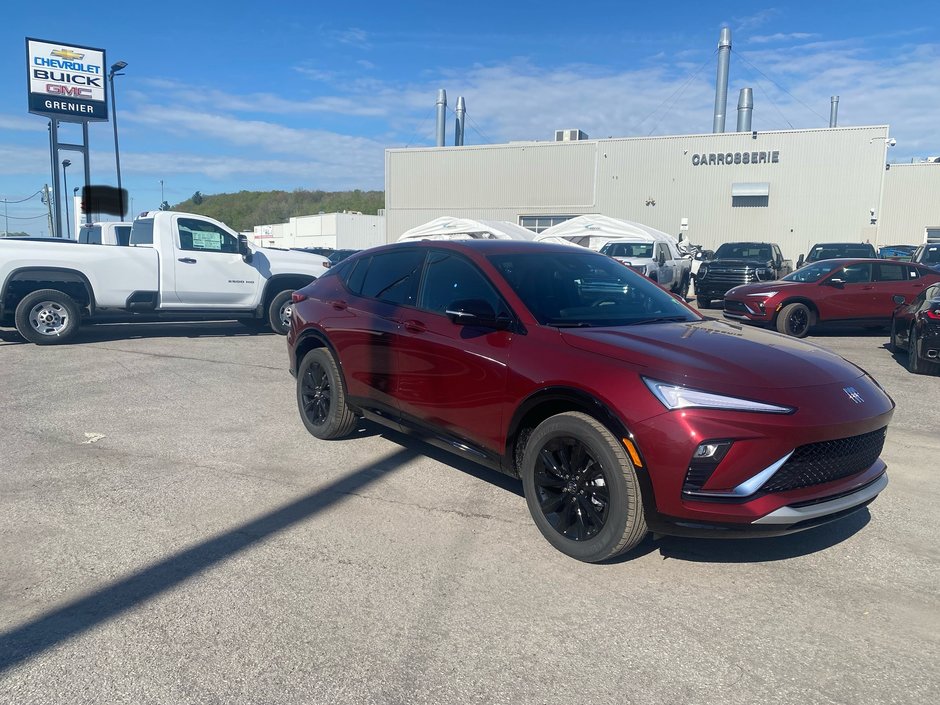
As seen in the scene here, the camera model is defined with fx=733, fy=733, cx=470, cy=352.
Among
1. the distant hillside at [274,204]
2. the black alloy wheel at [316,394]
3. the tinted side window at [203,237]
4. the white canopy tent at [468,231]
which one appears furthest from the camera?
the distant hillside at [274,204]

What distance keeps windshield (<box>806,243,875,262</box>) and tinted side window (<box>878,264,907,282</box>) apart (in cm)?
845

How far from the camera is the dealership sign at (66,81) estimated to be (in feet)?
92.5

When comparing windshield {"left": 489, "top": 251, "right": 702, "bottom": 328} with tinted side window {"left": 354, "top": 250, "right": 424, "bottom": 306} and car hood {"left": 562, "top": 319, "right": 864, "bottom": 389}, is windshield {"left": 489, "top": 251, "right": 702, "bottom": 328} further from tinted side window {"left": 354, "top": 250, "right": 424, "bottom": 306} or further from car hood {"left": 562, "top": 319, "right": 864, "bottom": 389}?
tinted side window {"left": 354, "top": 250, "right": 424, "bottom": 306}

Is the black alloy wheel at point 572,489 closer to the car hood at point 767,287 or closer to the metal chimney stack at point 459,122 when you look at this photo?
the car hood at point 767,287

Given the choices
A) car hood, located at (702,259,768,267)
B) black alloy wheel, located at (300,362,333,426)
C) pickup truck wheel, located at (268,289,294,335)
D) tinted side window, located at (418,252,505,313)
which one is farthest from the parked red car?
tinted side window, located at (418,252,505,313)

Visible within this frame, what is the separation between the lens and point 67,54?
2878 cm

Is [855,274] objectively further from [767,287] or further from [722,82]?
[722,82]

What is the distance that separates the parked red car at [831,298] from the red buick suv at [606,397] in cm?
844

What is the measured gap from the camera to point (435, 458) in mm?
5641

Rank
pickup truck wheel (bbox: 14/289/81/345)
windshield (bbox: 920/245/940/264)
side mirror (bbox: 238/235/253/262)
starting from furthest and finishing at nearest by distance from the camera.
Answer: windshield (bbox: 920/245/940/264), side mirror (bbox: 238/235/253/262), pickup truck wheel (bbox: 14/289/81/345)

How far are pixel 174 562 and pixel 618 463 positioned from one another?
2318 millimetres

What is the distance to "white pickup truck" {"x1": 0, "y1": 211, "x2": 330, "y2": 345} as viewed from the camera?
34.1 feet

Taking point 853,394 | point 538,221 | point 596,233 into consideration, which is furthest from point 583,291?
point 538,221

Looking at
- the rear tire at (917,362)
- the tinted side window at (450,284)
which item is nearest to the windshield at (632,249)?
the rear tire at (917,362)
